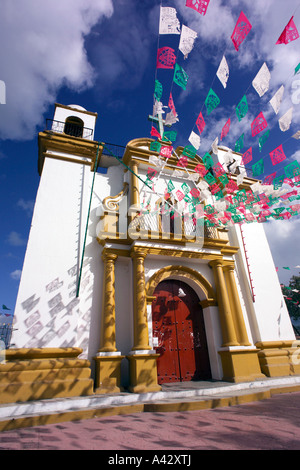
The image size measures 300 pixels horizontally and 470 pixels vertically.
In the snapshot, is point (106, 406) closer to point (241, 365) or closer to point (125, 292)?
point (125, 292)

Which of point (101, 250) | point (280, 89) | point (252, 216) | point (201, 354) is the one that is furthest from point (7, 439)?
point (252, 216)

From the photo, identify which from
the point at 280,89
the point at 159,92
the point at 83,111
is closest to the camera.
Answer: the point at 280,89

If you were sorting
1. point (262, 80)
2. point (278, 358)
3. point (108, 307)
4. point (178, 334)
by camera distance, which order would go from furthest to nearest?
point (278, 358), point (178, 334), point (108, 307), point (262, 80)

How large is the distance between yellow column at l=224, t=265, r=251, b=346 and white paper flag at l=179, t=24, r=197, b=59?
607 centimetres

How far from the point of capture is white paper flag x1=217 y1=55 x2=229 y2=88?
4719mm

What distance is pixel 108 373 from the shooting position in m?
5.80

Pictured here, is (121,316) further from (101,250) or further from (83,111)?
(83,111)

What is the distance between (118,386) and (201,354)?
2.75 meters

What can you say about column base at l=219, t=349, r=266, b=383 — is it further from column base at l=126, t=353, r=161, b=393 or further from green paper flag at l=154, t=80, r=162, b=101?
green paper flag at l=154, t=80, r=162, b=101

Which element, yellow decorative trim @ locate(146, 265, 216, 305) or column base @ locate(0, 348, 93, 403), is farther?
yellow decorative trim @ locate(146, 265, 216, 305)

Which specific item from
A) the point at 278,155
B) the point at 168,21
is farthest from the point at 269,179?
the point at 168,21

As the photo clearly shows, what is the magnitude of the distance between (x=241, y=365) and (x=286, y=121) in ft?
19.9
